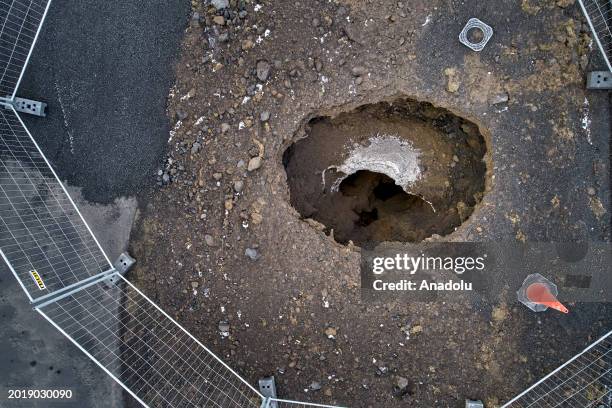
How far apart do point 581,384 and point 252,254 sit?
12.6 ft

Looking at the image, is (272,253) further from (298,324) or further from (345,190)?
(345,190)

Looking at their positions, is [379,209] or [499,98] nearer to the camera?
[499,98]

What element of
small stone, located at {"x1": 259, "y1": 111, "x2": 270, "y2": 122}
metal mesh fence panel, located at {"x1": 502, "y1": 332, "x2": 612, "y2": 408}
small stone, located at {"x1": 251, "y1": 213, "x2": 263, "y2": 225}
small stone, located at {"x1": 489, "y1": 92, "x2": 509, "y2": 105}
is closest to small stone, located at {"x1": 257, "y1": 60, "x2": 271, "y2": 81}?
small stone, located at {"x1": 259, "y1": 111, "x2": 270, "y2": 122}

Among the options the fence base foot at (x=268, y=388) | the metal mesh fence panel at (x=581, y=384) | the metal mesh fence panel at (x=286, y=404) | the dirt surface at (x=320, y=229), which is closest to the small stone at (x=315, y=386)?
the dirt surface at (x=320, y=229)

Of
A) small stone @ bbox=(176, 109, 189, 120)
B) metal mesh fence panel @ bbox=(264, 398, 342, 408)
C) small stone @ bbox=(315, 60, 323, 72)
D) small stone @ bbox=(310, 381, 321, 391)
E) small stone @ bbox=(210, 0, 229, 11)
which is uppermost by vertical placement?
small stone @ bbox=(210, 0, 229, 11)

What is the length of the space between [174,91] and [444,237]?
346 centimetres

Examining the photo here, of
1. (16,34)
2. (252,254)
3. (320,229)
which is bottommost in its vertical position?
(252,254)

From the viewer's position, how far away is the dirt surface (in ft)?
16.2

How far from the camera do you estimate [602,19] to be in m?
4.91

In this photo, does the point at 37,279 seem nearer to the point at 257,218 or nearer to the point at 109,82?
the point at 109,82

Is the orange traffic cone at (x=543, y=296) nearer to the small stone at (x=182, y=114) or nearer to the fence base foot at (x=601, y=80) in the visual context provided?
the fence base foot at (x=601, y=80)
